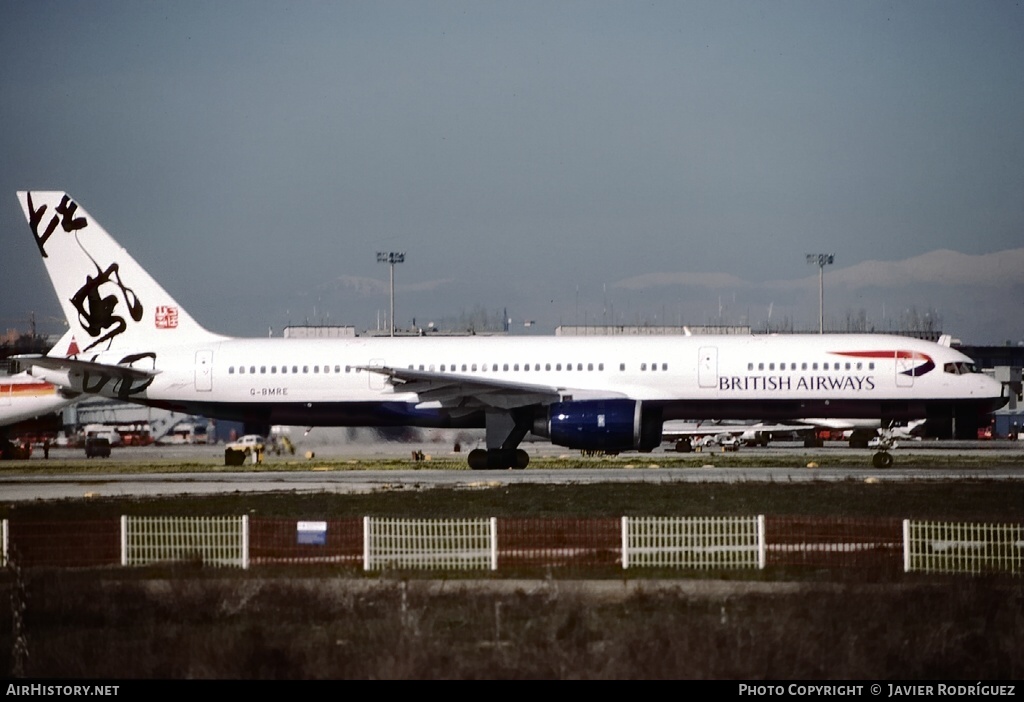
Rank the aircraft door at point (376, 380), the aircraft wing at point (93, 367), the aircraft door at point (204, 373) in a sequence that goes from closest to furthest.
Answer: the aircraft wing at point (93, 367) < the aircraft door at point (376, 380) < the aircraft door at point (204, 373)

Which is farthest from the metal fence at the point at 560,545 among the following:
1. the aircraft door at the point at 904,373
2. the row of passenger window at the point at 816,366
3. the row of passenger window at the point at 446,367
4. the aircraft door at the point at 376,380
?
the aircraft door at the point at 376,380

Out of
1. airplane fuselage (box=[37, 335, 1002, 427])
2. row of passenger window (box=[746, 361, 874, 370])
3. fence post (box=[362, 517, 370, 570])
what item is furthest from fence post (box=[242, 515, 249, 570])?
row of passenger window (box=[746, 361, 874, 370])

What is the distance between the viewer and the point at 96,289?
45062 millimetres

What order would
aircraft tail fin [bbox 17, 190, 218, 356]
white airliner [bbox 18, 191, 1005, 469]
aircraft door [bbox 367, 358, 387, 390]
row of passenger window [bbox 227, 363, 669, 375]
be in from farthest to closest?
aircraft tail fin [bbox 17, 190, 218, 356]
aircraft door [bbox 367, 358, 387, 390]
row of passenger window [bbox 227, 363, 669, 375]
white airliner [bbox 18, 191, 1005, 469]

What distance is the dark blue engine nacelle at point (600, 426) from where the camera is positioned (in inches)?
1523

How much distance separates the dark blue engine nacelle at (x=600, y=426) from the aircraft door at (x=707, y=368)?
2367mm

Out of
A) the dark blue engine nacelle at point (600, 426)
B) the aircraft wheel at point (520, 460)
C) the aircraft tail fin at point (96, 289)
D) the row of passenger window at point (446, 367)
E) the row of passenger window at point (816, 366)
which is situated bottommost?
the aircraft wheel at point (520, 460)

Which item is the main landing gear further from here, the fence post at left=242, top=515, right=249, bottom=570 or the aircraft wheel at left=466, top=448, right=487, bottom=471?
the fence post at left=242, top=515, right=249, bottom=570

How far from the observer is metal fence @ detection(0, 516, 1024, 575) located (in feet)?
62.5

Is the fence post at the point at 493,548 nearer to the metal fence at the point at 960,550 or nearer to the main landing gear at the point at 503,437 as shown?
the metal fence at the point at 960,550

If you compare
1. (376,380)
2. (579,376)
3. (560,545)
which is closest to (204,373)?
(376,380)

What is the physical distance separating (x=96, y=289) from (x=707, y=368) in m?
21.7

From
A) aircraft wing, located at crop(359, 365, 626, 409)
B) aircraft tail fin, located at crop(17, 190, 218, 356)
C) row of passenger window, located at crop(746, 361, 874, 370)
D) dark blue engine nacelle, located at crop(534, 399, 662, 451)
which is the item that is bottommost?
dark blue engine nacelle, located at crop(534, 399, 662, 451)

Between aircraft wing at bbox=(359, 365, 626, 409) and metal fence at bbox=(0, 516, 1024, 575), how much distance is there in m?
17.5
